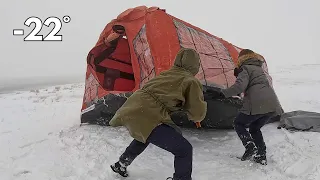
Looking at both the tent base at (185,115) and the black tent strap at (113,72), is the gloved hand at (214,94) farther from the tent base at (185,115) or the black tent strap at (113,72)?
the black tent strap at (113,72)

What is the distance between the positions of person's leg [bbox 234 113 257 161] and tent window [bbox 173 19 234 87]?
33.9 inches

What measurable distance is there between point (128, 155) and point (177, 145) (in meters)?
0.69

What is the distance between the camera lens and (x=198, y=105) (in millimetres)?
3230

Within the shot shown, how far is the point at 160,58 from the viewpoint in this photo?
5059mm

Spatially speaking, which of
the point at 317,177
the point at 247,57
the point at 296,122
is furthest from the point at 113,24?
the point at 317,177

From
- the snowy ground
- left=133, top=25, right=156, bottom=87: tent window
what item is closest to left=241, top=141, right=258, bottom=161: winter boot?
the snowy ground

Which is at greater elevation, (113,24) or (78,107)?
(113,24)

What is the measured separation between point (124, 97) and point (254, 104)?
86.2 inches

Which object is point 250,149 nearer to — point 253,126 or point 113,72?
point 253,126

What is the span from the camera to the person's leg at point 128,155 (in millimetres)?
3512

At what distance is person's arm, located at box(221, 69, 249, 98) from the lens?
4.11 m

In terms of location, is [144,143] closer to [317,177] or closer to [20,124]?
[317,177]

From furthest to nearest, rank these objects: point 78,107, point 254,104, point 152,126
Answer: point 78,107
point 254,104
point 152,126

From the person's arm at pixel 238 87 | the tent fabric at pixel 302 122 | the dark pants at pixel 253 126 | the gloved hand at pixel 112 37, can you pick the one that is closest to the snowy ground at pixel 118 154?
the tent fabric at pixel 302 122
